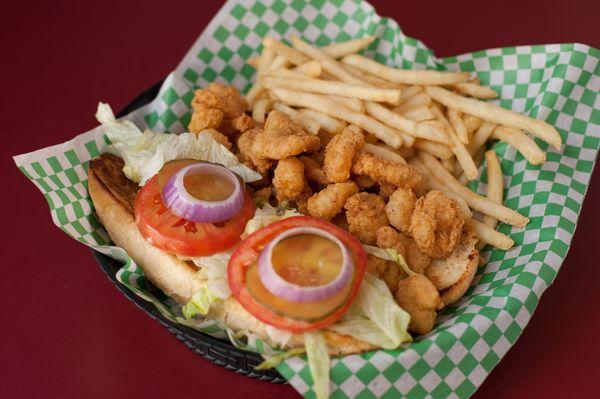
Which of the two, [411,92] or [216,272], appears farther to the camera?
[411,92]

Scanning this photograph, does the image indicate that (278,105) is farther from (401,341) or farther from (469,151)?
(401,341)

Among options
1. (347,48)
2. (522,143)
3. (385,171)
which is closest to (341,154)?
(385,171)

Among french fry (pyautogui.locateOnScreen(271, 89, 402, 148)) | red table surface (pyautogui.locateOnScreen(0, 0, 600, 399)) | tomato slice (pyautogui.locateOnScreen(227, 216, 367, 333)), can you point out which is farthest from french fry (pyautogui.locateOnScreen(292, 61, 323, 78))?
red table surface (pyautogui.locateOnScreen(0, 0, 600, 399))

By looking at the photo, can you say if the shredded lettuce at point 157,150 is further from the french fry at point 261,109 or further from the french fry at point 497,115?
the french fry at point 497,115

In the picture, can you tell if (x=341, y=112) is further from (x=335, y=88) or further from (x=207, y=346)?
(x=207, y=346)

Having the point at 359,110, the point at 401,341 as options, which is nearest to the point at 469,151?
the point at 359,110
